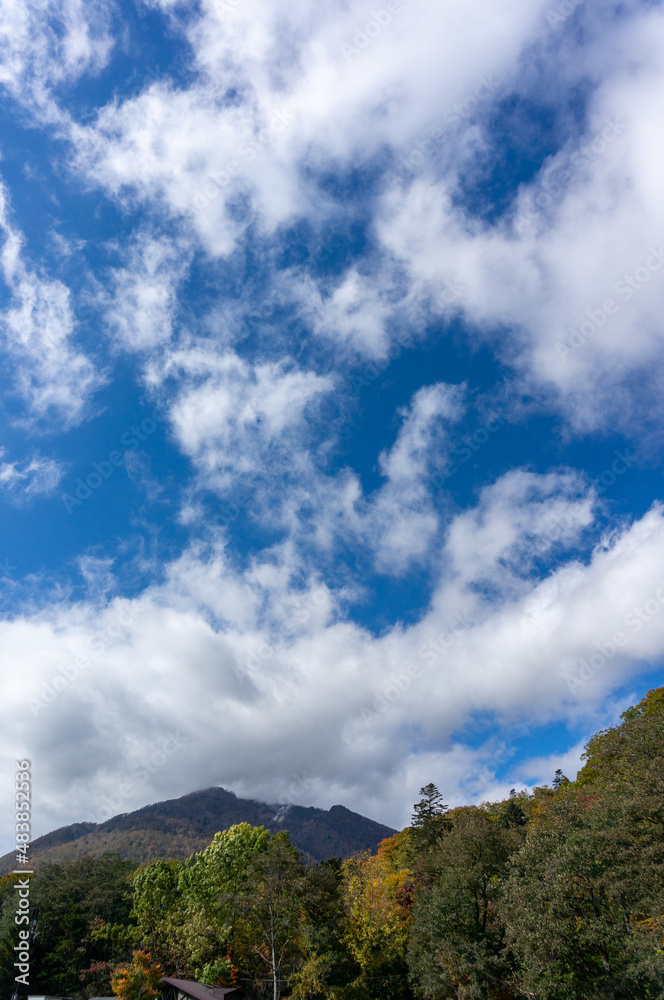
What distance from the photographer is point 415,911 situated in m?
38.2

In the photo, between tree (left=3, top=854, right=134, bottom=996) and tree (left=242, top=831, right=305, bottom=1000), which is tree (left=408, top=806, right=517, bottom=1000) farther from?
tree (left=3, top=854, right=134, bottom=996)

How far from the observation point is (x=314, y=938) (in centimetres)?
4009

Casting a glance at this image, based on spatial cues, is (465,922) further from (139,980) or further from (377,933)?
(139,980)

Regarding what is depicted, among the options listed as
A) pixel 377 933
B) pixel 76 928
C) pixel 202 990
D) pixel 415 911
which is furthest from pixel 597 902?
pixel 76 928

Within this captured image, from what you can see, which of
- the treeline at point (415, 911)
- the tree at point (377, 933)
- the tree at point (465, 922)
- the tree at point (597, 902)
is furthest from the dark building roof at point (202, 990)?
the tree at point (597, 902)

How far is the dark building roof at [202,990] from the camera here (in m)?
35.9

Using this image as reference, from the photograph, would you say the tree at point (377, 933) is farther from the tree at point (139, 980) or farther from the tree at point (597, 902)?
the tree at point (597, 902)

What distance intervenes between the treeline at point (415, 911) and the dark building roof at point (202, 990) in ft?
10.0

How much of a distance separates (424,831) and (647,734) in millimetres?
34949

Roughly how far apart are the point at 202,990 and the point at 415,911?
55.6ft

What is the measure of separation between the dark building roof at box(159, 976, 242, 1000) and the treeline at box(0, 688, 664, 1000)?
306cm

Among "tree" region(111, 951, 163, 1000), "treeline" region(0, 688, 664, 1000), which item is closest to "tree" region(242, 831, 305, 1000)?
"treeline" region(0, 688, 664, 1000)

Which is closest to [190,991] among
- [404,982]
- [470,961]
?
[404,982]

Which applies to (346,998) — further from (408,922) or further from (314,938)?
(408,922)
